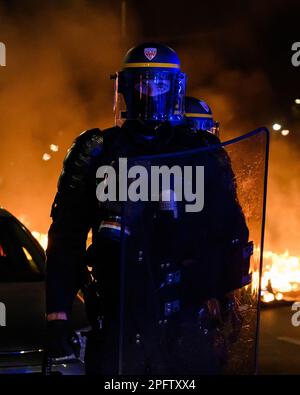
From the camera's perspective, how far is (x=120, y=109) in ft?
13.8

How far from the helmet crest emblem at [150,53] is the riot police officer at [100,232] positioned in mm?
278

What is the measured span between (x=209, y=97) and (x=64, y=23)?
3067 mm

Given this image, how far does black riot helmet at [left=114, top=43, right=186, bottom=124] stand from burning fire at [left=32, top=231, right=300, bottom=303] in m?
5.67

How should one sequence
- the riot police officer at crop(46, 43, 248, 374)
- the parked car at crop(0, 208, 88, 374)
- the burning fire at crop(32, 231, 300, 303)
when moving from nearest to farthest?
the riot police officer at crop(46, 43, 248, 374)
the parked car at crop(0, 208, 88, 374)
the burning fire at crop(32, 231, 300, 303)

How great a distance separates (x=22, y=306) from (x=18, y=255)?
0.84 metres

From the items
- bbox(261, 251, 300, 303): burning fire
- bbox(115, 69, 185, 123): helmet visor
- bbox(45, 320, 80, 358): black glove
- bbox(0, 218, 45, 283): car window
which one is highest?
bbox(115, 69, 185, 123): helmet visor

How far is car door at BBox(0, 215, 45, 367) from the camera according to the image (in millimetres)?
4438

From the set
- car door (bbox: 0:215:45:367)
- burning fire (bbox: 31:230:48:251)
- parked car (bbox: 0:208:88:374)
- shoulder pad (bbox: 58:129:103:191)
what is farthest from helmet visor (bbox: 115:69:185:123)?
burning fire (bbox: 31:230:48:251)

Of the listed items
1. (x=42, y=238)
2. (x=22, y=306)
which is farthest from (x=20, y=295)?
(x=42, y=238)

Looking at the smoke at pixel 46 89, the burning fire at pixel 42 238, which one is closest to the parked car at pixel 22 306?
the burning fire at pixel 42 238

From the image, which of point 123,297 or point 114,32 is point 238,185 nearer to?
point 123,297

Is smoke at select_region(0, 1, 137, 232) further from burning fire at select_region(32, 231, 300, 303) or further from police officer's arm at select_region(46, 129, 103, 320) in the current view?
police officer's arm at select_region(46, 129, 103, 320)

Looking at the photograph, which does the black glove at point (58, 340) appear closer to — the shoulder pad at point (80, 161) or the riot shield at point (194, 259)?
the riot shield at point (194, 259)

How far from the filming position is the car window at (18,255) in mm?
5520
